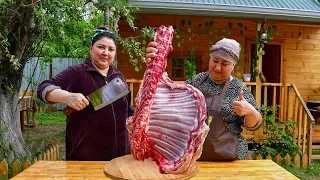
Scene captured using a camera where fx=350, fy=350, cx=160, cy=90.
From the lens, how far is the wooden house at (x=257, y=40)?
7.00m

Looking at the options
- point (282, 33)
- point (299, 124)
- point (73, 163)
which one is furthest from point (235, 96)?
point (282, 33)

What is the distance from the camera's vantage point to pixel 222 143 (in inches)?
106

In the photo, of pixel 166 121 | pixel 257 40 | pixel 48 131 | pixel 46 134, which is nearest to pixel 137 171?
pixel 166 121

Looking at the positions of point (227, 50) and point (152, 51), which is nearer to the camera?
point (152, 51)

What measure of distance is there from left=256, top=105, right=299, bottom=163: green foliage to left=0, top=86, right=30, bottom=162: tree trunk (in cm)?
444

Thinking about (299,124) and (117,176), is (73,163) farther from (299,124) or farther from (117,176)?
(299,124)

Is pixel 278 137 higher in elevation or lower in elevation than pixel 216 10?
lower

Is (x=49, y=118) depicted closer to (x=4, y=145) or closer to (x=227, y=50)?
→ (x=4, y=145)

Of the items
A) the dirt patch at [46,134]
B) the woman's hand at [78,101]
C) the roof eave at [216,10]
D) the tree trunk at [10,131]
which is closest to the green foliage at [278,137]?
the roof eave at [216,10]

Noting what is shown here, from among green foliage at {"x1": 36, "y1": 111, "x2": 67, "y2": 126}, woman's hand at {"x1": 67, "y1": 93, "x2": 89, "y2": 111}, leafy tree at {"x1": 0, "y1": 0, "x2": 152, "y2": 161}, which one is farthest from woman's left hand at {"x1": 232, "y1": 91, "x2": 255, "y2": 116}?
green foliage at {"x1": 36, "y1": 111, "x2": 67, "y2": 126}

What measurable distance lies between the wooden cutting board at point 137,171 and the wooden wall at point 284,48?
6.24m

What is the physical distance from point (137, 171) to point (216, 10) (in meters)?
5.47

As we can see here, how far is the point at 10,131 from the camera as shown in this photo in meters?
5.92

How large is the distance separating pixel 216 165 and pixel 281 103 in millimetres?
5278
